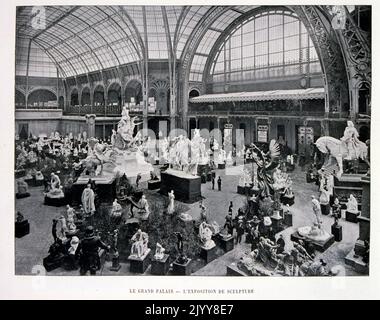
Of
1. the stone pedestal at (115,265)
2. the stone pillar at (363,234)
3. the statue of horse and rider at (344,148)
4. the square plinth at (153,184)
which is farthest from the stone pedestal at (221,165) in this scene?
the stone pedestal at (115,265)

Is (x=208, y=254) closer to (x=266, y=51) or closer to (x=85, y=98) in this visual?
(x=85, y=98)

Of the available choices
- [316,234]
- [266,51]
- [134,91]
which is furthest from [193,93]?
[316,234]

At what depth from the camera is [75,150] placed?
43.5 ft

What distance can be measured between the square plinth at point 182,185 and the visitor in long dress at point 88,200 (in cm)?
311

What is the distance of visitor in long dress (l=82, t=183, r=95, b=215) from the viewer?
1124cm

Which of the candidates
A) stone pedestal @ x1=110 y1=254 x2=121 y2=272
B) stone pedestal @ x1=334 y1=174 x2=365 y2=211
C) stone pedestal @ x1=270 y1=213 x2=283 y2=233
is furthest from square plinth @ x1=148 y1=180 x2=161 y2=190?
stone pedestal @ x1=334 y1=174 x2=365 y2=211

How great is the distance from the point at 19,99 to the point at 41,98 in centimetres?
349

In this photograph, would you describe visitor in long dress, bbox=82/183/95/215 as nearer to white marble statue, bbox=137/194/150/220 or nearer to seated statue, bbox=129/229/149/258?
white marble statue, bbox=137/194/150/220

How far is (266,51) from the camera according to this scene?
18484 mm

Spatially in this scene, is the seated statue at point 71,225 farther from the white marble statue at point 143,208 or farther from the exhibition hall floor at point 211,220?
the white marble statue at point 143,208

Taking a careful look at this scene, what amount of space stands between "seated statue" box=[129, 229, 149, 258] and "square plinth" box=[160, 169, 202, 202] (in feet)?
11.5

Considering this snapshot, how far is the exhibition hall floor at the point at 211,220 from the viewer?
30.1 ft
